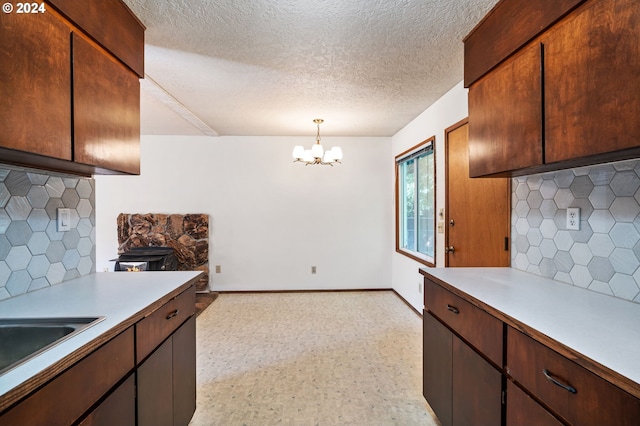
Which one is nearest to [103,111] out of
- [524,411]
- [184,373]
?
[184,373]

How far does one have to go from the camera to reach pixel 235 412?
1.93 m

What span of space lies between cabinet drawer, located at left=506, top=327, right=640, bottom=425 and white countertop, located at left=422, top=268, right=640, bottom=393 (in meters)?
0.05

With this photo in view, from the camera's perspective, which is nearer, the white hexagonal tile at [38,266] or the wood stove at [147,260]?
the white hexagonal tile at [38,266]

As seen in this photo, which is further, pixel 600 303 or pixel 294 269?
pixel 294 269

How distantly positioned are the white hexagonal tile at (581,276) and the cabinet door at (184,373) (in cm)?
205

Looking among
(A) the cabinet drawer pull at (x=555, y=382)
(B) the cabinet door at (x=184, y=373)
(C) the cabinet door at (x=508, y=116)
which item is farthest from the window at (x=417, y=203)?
(B) the cabinet door at (x=184, y=373)

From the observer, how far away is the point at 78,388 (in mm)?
874

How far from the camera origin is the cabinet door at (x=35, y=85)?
3.22 ft

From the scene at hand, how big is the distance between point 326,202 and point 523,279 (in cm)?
327

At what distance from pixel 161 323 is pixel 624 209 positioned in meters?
2.10

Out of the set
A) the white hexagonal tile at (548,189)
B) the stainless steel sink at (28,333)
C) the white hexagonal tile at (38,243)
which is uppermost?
the white hexagonal tile at (548,189)

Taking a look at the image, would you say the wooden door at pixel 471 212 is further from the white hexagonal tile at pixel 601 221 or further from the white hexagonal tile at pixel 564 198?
the white hexagonal tile at pixel 601 221

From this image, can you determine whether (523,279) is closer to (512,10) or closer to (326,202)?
(512,10)

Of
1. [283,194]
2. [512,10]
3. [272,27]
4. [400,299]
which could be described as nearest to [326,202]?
[283,194]
